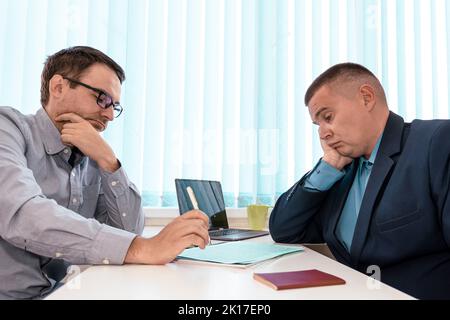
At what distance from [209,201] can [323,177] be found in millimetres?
572

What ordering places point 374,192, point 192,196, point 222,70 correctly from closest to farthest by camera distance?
1. point 374,192
2. point 192,196
3. point 222,70

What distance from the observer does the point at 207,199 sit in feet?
5.32

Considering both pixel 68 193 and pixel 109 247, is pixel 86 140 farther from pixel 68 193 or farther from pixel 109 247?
pixel 109 247

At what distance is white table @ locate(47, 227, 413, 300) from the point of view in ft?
1.83

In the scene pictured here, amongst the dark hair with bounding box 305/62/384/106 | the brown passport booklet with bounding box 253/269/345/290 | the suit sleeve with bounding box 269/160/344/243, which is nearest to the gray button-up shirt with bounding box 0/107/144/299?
the brown passport booklet with bounding box 253/269/345/290

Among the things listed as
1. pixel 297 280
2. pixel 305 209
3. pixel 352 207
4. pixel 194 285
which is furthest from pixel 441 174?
pixel 194 285

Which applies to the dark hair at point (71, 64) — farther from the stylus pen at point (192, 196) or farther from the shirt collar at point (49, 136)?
the stylus pen at point (192, 196)

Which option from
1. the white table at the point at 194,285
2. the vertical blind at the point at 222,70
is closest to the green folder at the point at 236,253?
the white table at the point at 194,285

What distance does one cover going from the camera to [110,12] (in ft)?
6.13

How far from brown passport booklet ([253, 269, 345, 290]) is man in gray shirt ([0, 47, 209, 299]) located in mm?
184

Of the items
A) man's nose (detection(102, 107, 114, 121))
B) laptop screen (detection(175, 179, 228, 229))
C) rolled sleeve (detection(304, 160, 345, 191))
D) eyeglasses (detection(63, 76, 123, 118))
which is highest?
eyeglasses (detection(63, 76, 123, 118))

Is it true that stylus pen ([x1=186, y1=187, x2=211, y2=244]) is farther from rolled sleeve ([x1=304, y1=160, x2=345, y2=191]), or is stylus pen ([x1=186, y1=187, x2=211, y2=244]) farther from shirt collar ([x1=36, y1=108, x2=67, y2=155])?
shirt collar ([x1=36, y1=108, x2=67, y2=155])

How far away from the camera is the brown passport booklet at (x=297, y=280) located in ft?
2.00

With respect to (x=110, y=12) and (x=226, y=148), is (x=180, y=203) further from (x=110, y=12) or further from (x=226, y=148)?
(x=110, y=12)
